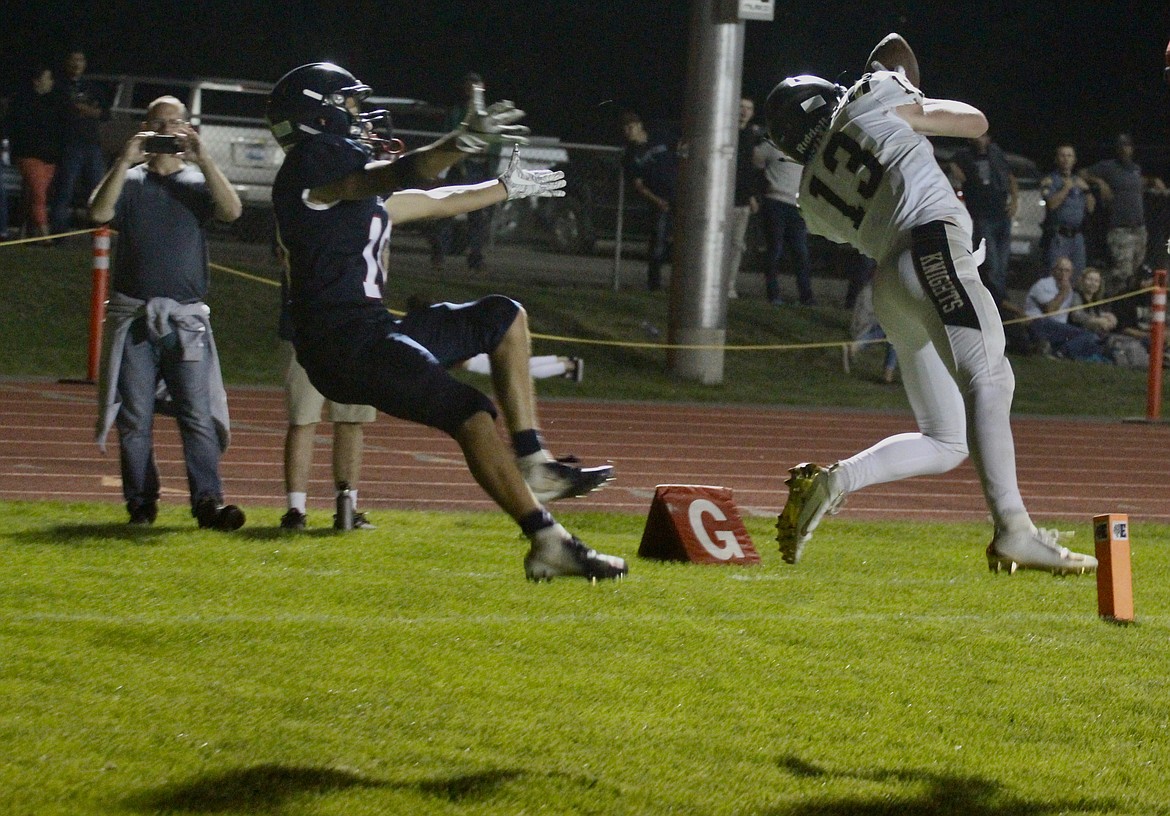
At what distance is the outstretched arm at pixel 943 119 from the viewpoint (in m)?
6.12

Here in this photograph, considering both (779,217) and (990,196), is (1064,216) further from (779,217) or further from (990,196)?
(779,217)

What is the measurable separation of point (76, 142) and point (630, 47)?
2619 cm

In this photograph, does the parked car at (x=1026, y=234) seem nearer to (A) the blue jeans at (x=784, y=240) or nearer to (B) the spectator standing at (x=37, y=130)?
(A) the blue jeans at (x=784, y=240)

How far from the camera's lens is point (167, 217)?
8.95 meters

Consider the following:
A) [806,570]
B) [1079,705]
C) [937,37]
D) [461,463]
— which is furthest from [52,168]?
[937,37]

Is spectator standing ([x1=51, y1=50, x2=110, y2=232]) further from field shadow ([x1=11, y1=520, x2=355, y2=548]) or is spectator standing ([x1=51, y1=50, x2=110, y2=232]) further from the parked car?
the parked car

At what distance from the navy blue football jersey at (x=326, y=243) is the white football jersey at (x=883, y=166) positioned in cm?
164

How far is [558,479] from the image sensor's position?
19.4ft

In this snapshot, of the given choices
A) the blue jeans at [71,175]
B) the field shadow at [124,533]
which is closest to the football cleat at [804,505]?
the field shadow at [124,533]

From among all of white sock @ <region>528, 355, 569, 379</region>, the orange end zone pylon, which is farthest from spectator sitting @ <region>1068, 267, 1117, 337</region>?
the orange end zone pylon

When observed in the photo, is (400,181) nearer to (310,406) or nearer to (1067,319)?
(310,406)

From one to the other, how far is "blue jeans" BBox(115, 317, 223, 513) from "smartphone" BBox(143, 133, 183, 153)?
0.83m

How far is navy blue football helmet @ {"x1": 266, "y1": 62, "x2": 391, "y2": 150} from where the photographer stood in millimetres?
5914

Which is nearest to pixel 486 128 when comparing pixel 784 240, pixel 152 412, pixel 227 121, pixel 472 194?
pixel 472 194
